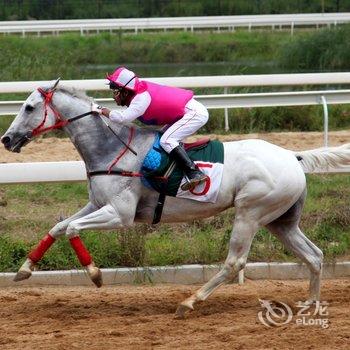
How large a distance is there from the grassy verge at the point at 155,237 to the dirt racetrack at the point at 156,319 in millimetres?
417

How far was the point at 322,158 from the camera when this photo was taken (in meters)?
9.25

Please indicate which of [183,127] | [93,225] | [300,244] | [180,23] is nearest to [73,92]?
[183,127]

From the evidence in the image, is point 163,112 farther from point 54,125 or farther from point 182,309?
point 182,309

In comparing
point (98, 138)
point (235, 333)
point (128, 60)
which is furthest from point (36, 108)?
point (128, 60)

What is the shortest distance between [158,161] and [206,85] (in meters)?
6.27

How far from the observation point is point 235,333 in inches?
311

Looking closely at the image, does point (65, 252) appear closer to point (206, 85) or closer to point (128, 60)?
point (206, 85)

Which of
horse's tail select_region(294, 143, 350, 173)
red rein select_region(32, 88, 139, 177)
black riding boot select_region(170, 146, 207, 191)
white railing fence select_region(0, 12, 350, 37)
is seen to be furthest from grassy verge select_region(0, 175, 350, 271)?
white railing fence select_region(0, 12, 350, 37)

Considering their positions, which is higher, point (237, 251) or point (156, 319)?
point (237, 251)

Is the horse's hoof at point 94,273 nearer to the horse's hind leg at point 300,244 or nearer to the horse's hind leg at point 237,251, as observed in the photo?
the horse's hind leg at point 237,251

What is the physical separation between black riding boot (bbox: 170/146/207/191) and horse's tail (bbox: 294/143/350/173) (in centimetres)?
97

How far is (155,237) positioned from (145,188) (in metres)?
Answer: 1.90

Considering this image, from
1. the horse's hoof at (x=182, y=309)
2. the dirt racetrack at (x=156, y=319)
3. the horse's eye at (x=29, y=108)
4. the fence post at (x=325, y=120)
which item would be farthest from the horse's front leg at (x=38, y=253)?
the fence post at (x=325, y=120)

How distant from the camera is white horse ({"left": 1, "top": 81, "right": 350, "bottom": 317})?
8797 millimetres
